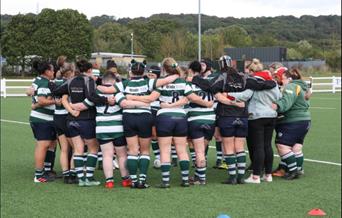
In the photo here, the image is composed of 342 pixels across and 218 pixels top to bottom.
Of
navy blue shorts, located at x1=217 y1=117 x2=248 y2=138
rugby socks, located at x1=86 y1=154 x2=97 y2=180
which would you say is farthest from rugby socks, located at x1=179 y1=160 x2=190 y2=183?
rugby socks, located at x1=86 y1=154 x2=97 y2=180

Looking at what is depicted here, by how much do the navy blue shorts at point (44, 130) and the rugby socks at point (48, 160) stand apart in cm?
39

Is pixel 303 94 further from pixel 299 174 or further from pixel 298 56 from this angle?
pixel 298 56

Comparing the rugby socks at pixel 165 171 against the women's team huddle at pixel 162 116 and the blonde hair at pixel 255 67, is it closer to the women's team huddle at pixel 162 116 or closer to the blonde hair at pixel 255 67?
the women's team huddle at pixel 162 116

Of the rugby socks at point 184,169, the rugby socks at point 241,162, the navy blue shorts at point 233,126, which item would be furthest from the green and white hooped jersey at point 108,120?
the rugby socks at point 241,162

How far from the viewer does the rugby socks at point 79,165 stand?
348 inches

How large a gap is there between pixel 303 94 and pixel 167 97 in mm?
2607

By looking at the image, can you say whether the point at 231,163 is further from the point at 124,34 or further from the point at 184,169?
the point at 124,34

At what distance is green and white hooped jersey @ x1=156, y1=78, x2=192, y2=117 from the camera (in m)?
8.39

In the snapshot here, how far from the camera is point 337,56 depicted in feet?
230

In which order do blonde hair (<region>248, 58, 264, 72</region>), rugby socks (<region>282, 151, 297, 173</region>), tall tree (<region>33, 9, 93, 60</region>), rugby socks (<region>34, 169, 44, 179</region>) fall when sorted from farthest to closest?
tall tree (<region>33, 9, 93, 60</region>) → rugby socks (<region>282, 151, 297, 173</region>) → rugby socks (<region>34, 169, 44, 179</region>) → blonde hair (<region>248, 58, 264, 72</region>)

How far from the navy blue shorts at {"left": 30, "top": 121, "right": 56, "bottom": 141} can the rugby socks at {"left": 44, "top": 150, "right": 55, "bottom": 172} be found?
1.27 ft

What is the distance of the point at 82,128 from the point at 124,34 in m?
40.6

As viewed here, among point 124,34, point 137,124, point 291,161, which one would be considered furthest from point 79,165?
point 124,34

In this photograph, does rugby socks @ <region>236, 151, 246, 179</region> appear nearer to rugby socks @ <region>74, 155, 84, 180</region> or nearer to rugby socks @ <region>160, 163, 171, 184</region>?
rugby socks @ <region>160, 163, 171, 184</region>
